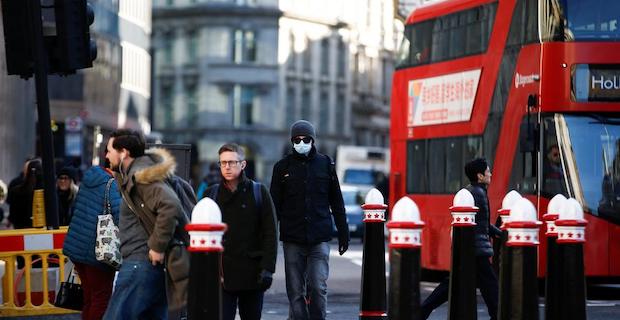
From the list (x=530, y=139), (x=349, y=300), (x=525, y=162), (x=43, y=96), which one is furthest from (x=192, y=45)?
(x=43, y=96)

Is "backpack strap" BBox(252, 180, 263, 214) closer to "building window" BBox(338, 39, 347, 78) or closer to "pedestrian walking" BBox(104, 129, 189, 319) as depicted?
"pedestrian walking" BBox(104, 129, 189, 319)

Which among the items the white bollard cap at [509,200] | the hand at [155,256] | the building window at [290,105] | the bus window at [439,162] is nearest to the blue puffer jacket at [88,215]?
the hand at [155,256]

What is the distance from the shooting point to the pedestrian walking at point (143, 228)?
1145 cm

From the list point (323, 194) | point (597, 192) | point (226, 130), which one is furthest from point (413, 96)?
point (226, 130)

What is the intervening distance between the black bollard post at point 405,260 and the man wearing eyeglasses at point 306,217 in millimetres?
3426

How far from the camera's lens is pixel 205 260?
10547 mm

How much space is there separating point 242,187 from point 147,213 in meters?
1.14

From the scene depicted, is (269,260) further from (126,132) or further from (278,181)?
(278,181)

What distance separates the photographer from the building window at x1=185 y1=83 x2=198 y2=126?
100500 mm

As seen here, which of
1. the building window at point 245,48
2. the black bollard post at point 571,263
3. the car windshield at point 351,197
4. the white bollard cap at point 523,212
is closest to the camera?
the white bollard cap at point 523,212

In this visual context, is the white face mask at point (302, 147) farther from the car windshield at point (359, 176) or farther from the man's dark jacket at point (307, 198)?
the car windshield at point (359, 176)

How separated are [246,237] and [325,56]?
307 feet

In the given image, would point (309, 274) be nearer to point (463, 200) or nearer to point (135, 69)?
point (463, 200)

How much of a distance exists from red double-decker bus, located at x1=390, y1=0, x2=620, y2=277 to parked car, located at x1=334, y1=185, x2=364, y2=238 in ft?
59.9
